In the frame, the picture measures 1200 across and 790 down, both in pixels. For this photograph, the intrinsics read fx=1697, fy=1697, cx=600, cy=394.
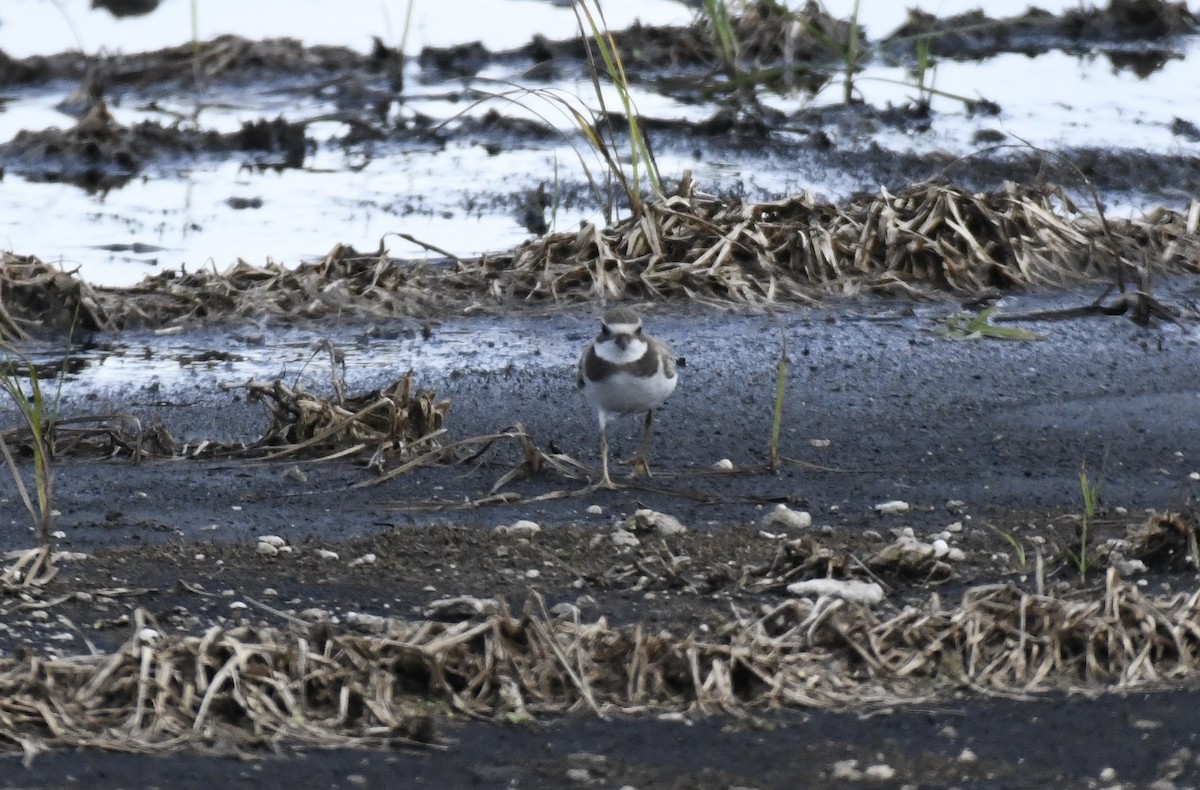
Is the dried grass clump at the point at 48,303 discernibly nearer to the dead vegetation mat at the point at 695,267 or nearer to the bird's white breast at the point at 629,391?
the dead vegetation mat at the point at 695,267

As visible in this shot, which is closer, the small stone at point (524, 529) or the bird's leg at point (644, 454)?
the small stone at point (524, 529)

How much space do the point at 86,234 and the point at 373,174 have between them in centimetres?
208

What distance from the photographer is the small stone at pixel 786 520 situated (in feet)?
16.1

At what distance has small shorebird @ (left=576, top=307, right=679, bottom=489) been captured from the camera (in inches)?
212

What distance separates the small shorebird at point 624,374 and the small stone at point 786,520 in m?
0.59

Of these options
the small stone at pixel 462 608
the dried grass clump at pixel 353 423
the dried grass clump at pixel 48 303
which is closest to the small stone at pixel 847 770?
the small stone at pixel 462 608

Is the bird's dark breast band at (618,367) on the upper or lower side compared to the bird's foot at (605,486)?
upper

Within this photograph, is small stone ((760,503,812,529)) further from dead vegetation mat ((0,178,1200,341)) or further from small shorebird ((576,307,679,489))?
dead vegetation mat ((0,178,1200,341))

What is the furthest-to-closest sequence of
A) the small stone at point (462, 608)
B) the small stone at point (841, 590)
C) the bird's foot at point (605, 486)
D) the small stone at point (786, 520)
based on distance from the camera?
the bird's foot at point (605, 486) < the small stone at point (786, 520) < the small stone at point (841, 590) < the small stone at point (462, 608)

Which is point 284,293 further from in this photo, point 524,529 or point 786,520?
point 786,520

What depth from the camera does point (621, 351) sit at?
5.46 m

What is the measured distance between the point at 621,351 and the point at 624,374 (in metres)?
0.13

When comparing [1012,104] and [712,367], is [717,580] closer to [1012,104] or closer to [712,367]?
[712,367]

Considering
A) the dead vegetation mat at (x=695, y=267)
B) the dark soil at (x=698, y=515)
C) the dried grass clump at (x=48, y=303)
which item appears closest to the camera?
the dark soil at (x=698, y=515)
